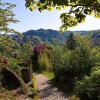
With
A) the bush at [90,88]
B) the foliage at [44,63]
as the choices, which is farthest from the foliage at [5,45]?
the foliage at [44,63]

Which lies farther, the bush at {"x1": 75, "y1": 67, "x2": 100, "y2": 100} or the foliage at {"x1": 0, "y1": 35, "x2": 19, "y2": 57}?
the bush at {"x1": 75, "y1": 67, "x2": 100, "y2": 100}

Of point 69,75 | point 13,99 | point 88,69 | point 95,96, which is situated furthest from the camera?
point 69,75

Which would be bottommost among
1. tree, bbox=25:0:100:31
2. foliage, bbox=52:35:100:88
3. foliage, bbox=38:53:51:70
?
foliage, bbox=38:53:51:70

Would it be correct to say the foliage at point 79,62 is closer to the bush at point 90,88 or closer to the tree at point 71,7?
the bush at point 90,88

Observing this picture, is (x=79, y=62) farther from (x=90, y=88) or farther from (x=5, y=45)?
(x=5, y=45)

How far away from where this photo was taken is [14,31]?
14.6 m

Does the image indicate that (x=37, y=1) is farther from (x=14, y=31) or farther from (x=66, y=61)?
(x=66, y=61)

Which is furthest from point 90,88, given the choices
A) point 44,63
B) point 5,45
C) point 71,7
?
point 44,63

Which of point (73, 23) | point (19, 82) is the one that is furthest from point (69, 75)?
point (73, 23)

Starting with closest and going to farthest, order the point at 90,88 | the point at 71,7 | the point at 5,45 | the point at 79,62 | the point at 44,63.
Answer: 1. the point at 71,7
2. the point at 5,45
3. the point at 90,88
4. the point at 79,62
5. the point at 44,63

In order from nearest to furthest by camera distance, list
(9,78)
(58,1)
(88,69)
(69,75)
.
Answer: (58,1) < (9,78) < (88,69) < (69,75)

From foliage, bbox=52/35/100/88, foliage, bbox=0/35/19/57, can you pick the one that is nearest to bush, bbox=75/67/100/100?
foliage, bbox=0/35/19/57

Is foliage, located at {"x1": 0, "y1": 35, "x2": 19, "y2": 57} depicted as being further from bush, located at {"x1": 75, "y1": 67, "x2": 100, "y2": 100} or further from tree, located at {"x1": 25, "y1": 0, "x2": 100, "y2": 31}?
tree, located at {"x1": 25, "y1": 0, "x2": 100, "y2": 31}

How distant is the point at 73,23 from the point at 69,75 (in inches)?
661
